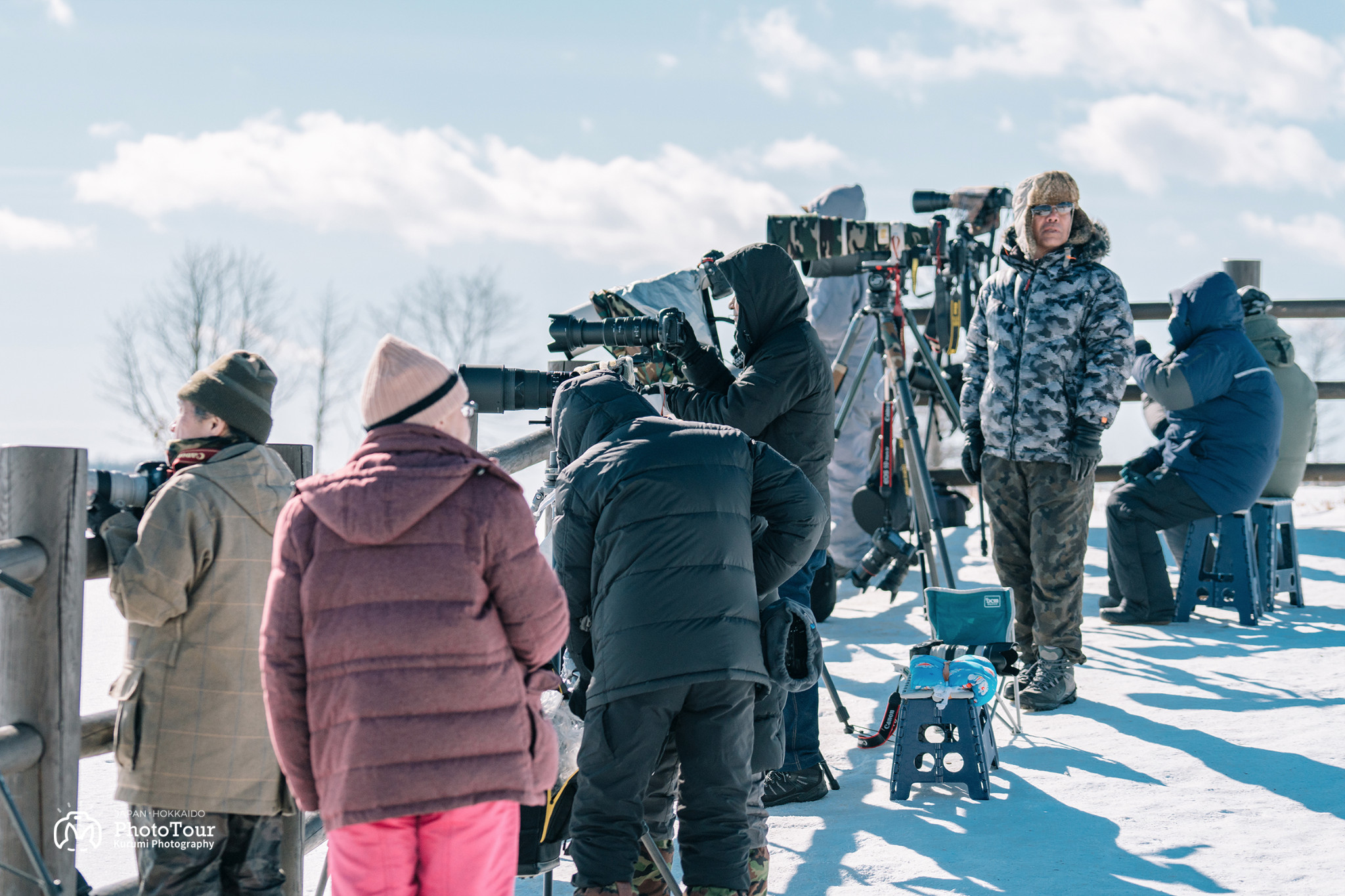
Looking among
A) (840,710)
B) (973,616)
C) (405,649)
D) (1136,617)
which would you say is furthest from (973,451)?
(405,649)

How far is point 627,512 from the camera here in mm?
2480

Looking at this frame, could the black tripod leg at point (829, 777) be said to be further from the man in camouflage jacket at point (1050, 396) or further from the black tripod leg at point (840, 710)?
the man in camouflage jacket at point (1050, 396)

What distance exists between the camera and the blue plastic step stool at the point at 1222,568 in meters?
5.81

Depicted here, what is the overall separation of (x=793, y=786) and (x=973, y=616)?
96 cm

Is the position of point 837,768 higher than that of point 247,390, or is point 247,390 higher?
point 247,390

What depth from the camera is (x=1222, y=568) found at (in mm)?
5902

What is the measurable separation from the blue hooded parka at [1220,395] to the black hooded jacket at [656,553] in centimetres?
375

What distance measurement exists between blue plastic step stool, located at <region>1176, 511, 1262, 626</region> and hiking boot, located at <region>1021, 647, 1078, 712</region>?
1716 mm

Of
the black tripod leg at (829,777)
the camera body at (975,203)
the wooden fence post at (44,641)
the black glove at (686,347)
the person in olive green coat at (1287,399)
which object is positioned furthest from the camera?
the person in olive green coat at (1287,399)

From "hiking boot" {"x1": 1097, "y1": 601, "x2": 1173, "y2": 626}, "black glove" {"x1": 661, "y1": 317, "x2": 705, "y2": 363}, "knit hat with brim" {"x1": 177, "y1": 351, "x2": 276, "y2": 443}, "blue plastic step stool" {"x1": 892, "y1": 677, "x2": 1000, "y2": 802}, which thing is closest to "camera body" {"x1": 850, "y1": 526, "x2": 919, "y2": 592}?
"hiking boot" {"x1": 1097, "y1": 601, "x2": 1173, "y2": 626}

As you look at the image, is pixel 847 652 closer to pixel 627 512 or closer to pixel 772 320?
pixel 772 320

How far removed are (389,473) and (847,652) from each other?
12.9 feet

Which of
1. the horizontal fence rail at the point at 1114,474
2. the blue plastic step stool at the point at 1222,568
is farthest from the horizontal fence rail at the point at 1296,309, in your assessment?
the blue plastic step stool at the point at 1222,568

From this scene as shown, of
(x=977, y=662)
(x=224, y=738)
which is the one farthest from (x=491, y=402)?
(x=977, y=662)
